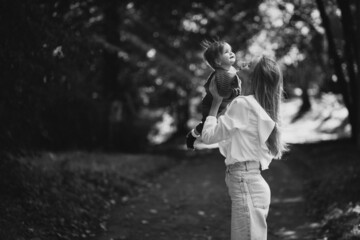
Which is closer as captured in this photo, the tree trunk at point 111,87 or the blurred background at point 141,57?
the blurred background at point 141,57

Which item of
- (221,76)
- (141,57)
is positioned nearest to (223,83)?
(221,76)

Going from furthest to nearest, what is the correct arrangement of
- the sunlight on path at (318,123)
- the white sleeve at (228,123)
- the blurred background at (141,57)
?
the sunlight on path at (318,123), the blurred background at (141,57), the white sleeve at (228,123)

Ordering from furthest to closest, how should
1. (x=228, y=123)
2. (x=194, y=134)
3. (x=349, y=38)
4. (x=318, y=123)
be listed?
(x=318, y=123), (x=349, y=38), (x=194, y=134), (x=228, y=123)

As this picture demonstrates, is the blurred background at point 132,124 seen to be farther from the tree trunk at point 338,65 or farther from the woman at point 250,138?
the woman at point 250,138

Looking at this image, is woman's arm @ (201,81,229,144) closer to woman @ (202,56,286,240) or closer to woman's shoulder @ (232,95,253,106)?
woman @ (202,56,286,240)

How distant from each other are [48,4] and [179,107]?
14.7 m

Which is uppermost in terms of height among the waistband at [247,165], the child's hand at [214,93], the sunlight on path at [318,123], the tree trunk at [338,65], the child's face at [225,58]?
the sunlight on path at [318,123]

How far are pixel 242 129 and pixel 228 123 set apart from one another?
134 mm

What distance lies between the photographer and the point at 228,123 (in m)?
3.45

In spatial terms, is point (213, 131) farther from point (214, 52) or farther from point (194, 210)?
point (194, 210)

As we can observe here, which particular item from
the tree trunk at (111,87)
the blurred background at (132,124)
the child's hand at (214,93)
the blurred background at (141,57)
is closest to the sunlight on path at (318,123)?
the blurred background at (141,57)

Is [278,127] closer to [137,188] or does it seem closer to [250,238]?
[250,238]

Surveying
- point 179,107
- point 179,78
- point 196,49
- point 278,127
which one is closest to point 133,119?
point 179,78

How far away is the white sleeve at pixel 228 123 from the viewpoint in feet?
11.3
